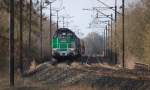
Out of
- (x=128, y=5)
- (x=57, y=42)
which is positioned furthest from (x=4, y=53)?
(x=128, y=5)

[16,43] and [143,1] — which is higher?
[143,1]

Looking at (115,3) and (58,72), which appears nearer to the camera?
(58,72)

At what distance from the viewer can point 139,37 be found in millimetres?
67688

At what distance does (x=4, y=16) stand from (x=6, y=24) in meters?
2.45

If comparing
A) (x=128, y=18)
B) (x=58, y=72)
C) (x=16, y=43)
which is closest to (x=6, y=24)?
(x=16, y=43)

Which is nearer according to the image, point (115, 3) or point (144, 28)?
point (115, 3)

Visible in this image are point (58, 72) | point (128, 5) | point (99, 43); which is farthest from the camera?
point (99, 43)

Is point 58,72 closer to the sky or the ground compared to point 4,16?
closer to the ground

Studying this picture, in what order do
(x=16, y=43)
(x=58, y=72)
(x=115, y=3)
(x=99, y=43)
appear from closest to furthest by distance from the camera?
(x=58, y=72) < (x=16, y=43) < (x=115, y=3) < (x=99, y=43)

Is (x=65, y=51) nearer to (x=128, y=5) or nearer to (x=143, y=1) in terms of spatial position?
(x=143, y=1)

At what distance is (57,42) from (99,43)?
5198 inches

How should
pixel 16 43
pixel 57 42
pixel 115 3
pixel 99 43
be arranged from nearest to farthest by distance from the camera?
pixel 57 42
pixel 16 43
pixel 115 3
pixel 99 43

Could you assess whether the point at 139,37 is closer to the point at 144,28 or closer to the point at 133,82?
the point at 144,28

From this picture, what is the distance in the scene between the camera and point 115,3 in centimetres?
5878
